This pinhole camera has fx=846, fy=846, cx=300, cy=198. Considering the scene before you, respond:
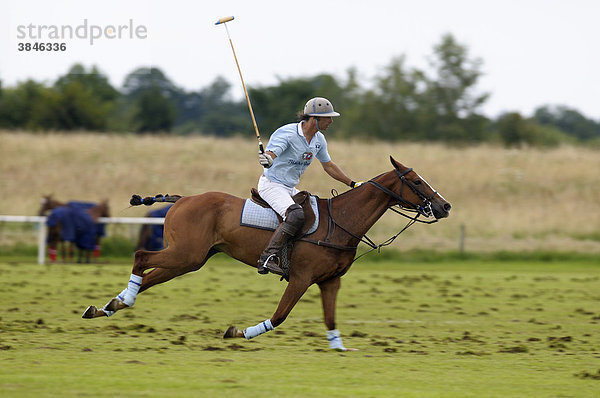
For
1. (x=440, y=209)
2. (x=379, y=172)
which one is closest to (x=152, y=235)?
(x=440, y=209)

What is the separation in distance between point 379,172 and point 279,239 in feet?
87.6

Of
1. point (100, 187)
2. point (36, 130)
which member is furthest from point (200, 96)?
point (100, 187)

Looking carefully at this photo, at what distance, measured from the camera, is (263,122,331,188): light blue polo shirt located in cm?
806

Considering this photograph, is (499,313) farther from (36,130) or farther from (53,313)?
(36,130)

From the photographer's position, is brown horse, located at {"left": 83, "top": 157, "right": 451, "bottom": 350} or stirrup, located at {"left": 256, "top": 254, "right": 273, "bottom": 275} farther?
brown horse, located at {"left": 83, "top": 157, "right": 451, "bottom": 350}

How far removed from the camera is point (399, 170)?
8312 mm

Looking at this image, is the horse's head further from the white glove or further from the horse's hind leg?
the horse's hind leg

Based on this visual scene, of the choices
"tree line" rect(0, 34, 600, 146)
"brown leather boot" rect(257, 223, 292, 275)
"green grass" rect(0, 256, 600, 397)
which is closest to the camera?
"green grass" rect(0, 256, 600, 397)

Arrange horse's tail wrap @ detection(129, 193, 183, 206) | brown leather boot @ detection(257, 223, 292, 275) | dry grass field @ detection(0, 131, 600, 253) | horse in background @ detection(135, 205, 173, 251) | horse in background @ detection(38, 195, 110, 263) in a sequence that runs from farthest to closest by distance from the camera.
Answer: dry grass field @ detection(0, 131, 600, 253), horse in background @ detection(135, 205, 173, 251), horse in background @ detection(38, 195, 110, 263), horse's tail wrap @ detection(129, 193, 183, 206), brown leather boot @ detection(257, 223, 292, 275)

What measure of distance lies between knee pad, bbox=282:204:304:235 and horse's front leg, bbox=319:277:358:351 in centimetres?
70

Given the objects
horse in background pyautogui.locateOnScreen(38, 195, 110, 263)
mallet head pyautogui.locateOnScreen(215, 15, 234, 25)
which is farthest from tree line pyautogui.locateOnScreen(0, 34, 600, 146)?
mallet head pyautogui.locateOnScreen(215, 15, 234, 25)

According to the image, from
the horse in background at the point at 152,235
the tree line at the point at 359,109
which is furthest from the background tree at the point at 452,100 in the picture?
the horse in background at the point at 152,235

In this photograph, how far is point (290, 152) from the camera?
26.9 feet

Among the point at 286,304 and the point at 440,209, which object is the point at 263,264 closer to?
the point at 286,304
